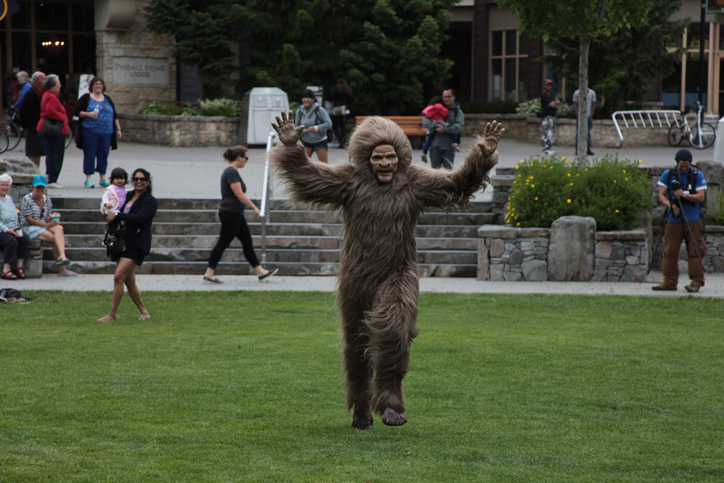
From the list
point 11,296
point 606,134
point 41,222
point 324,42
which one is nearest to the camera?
point 11,296

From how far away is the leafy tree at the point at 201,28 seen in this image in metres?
24.8

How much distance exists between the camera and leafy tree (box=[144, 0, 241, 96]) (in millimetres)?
24828

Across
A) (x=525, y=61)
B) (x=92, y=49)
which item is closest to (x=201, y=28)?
(x=92, y=49)

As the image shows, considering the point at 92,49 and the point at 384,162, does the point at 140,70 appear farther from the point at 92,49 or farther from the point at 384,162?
the point at 384,162

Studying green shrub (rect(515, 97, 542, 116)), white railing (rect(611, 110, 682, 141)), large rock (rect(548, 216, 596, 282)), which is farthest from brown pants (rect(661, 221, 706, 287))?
green shrub (rect(515, 97, 542, 116))

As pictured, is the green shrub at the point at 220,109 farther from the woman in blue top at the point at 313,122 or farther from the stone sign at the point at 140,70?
the woman in blue top at the point at 313,122

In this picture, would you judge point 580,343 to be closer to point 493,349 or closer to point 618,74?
point 493,349

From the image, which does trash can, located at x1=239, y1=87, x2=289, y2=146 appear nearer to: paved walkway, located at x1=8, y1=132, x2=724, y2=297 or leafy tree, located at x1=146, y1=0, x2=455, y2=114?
paved walkway, located at x1=8, y1=132, x2=724, y2=297

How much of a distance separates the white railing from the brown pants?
12648 millimetres

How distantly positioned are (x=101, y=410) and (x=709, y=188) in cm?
1101

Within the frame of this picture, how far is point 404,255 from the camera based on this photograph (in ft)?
18.3

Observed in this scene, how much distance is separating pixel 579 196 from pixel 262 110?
11278 mm

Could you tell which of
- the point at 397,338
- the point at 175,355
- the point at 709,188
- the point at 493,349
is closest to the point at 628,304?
the point at 493,349

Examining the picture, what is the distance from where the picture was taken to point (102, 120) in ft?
51.1
